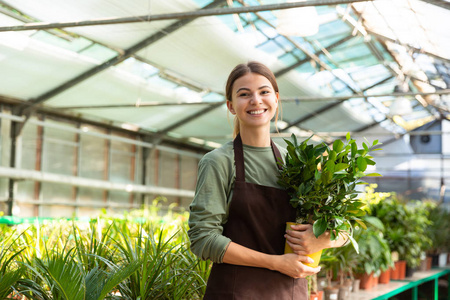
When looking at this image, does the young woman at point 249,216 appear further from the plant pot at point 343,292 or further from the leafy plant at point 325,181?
the plant pot at point 343,292

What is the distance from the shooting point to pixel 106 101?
9969mm

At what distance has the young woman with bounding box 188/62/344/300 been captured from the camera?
1.33 meters

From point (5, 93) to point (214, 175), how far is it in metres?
8.23

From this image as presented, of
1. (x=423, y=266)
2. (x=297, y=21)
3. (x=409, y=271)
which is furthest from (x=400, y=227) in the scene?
(x=297, y=21)

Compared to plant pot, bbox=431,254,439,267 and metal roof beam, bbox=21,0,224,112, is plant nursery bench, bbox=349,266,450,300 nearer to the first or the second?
plant pot, bbox=431,254,439,267

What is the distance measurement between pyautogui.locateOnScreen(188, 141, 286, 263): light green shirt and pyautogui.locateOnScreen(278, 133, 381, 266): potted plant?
0.06m

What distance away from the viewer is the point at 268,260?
4.35 ft

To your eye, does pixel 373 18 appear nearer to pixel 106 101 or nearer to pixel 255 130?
pixel 106 101

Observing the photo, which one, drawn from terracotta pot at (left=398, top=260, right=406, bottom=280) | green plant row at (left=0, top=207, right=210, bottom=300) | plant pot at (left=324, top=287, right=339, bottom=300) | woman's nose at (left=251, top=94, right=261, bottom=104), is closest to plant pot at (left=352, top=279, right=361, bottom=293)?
plant pot at (left=324, top=287, right=339, bottom=300)

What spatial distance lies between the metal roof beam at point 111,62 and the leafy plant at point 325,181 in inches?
249

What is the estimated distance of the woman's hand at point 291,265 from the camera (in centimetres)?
133

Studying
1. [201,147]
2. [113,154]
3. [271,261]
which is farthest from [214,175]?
[201,147]

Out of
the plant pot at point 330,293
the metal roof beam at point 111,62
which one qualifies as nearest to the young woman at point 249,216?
the plant pot at point 330,293

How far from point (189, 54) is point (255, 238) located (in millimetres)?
7466
